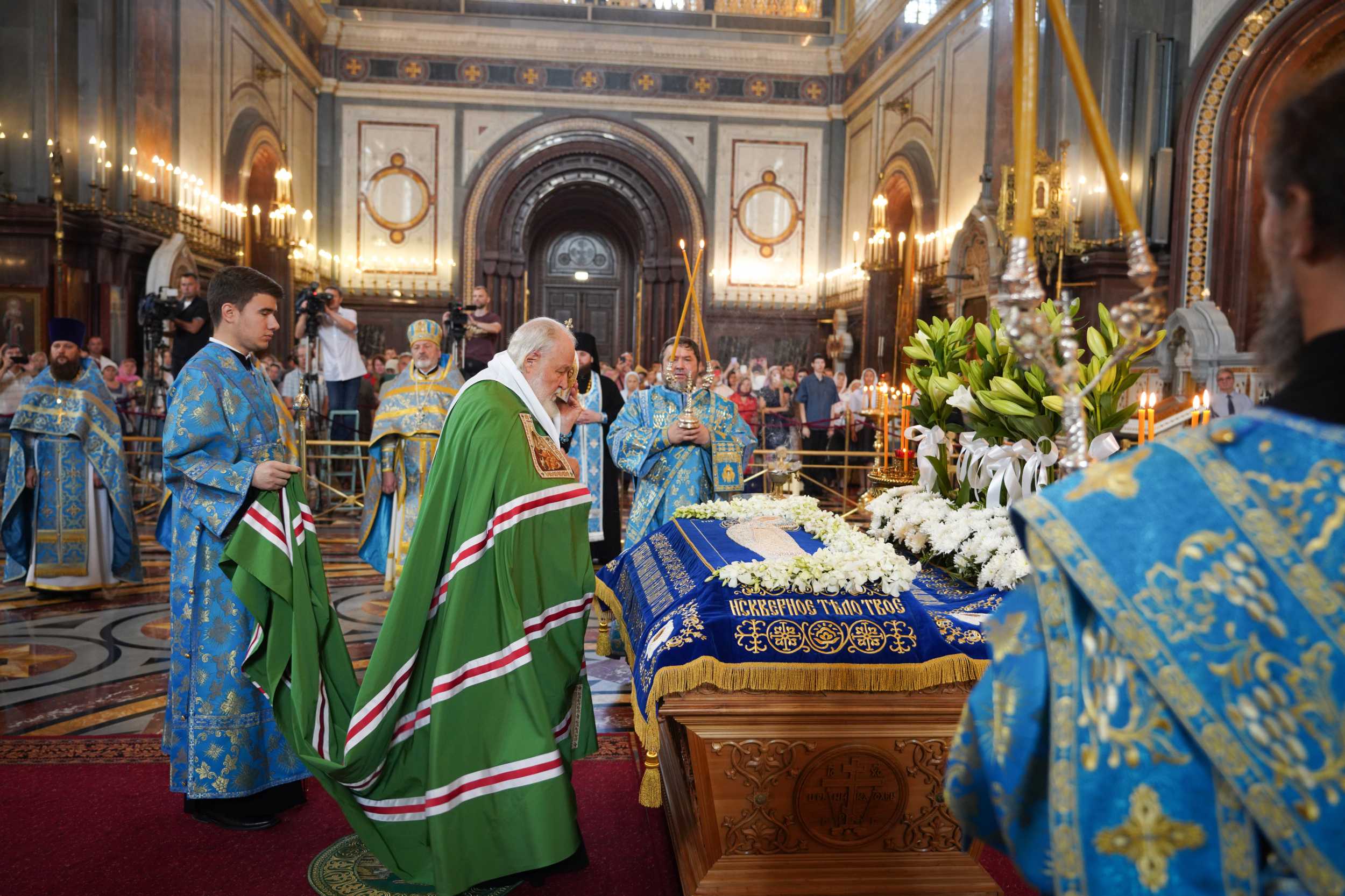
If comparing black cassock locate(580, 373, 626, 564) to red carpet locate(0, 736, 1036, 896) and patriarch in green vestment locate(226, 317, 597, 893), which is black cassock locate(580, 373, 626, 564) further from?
patriarch in green vestment locate(226, 317, 597, 893)

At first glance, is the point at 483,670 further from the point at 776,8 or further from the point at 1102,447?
the point at 776,8

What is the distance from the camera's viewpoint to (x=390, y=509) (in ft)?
21.2

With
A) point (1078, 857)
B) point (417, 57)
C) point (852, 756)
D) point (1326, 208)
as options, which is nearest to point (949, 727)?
point (852, 756)

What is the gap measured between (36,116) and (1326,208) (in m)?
12.2

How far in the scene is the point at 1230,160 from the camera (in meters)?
9.91

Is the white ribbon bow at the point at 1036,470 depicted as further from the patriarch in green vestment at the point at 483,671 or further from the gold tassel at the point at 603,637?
the gold tassel at the point at 603,637

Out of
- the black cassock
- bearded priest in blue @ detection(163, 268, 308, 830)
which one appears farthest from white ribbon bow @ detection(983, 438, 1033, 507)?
the black cassock

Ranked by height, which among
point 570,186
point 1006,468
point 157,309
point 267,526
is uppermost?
point 570,186

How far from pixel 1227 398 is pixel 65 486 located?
9.06 m

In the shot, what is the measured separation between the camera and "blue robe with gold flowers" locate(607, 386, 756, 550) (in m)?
5.15

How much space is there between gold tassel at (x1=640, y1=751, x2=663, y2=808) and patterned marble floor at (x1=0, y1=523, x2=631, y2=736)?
0.90m

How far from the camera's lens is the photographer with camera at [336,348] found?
1020 cm

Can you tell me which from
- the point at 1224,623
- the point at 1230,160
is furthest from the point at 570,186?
the point at 1224,623

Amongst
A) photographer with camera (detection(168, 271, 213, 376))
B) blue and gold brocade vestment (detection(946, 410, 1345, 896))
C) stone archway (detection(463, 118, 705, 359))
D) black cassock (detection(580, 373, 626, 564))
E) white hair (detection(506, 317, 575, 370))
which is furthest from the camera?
stone archway (detection(463, 118, 705, 359))
